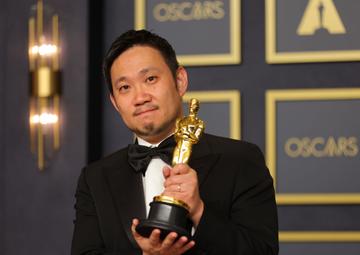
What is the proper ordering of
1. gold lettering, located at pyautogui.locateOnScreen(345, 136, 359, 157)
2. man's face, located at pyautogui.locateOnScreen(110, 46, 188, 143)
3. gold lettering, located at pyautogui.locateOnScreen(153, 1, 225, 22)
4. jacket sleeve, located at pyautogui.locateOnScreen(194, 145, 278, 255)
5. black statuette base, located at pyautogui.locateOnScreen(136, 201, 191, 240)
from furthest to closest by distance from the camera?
1. gold lettering, located at pyautogui.locateOnScreen(153, 1, 225, 22)
2. gold lettering, located at pyautogui.locateOnScreen(345, 136, 359, 157)
3. man's face, located at pyautogui.locateOnScreen(110, 46, 188, 143)
4. jacket sleeve, located at pyautogui.locateOnScreen(194, 145, 278, 255)
5. black statuette base, located at pyautogui.locateOnScreen(136, 201, 191, 240)

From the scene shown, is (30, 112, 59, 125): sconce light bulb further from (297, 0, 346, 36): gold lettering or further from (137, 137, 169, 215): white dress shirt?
(137, 137, 169, 215): white dress shirt

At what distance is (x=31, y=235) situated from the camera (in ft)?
9.68

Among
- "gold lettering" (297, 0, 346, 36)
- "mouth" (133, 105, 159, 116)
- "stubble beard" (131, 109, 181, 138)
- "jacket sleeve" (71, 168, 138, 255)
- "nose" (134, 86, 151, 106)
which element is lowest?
"jacket sleeve" (71, 168, 138, 255)

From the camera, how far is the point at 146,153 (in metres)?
1.57

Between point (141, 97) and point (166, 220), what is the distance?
0.30m

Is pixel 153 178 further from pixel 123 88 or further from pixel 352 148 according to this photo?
pixel 352 148

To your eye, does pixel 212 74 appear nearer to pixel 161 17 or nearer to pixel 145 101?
pixel 161 17

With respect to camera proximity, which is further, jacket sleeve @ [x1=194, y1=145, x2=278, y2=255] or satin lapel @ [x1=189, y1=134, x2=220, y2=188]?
satin lapel @ [x1=189, y1=134, x2=220, y2=188]

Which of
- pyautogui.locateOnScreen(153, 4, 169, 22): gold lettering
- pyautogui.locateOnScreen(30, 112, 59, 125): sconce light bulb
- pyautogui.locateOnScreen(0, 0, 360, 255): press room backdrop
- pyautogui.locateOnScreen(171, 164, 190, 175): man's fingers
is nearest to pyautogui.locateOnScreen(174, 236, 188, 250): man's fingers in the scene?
pyautogui.locateOnScreen(171, 164, 190, 175): man's fingers

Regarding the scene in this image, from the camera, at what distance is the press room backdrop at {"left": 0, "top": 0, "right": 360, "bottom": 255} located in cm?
293

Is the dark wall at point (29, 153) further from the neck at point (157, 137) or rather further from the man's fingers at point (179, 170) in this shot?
the man's fingers at point (179, 170)

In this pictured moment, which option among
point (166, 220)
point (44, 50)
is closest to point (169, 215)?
point (166, 220)

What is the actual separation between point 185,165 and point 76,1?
185 cm

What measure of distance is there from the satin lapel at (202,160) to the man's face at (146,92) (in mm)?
83
